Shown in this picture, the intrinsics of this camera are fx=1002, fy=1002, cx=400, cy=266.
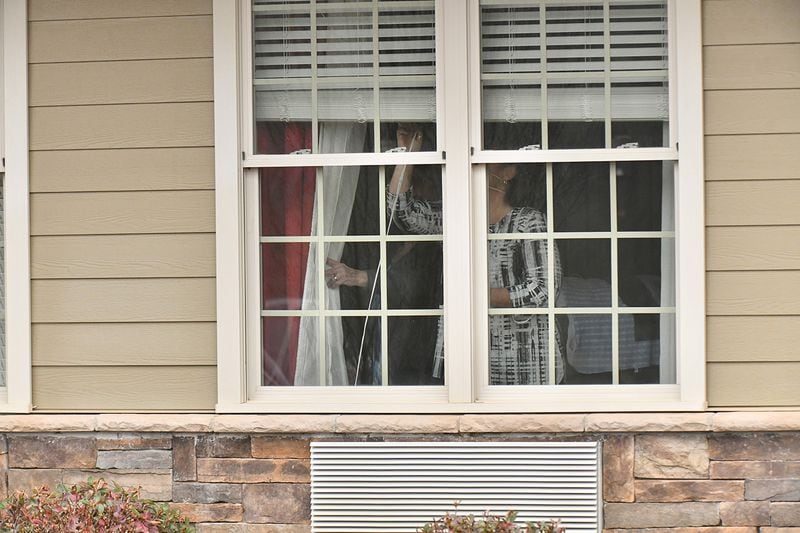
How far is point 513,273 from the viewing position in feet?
12.4

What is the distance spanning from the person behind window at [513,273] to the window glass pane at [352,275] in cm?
6

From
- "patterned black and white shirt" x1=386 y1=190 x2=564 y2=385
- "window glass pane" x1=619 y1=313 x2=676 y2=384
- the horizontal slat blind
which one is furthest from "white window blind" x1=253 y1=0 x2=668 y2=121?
"window glass pane" x1=619 y1=313 x2=676 y2=384

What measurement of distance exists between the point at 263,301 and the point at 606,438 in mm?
1388

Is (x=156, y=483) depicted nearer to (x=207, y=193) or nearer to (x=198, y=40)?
(x=207, y=193)

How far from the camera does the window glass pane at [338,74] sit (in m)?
3.80

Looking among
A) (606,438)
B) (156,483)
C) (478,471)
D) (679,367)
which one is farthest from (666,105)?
(156,483)

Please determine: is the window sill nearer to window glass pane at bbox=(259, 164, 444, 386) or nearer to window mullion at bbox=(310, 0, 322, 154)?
window glass pane at bbox=(259, 164, 444, 386)

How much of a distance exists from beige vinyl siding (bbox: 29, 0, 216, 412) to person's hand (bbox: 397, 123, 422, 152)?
2.37ft

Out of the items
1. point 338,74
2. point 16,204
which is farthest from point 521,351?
point 16,204

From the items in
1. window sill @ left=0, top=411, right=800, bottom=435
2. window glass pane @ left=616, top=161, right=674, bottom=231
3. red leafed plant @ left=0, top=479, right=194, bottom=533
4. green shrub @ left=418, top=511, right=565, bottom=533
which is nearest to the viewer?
green shrub @ left=418, top=511, right=565, bottom=533

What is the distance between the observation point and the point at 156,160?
3803mm

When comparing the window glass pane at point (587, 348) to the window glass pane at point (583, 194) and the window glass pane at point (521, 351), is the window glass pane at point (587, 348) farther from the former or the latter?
the window glass pane at point (583, 194)

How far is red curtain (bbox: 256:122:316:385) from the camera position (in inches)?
151

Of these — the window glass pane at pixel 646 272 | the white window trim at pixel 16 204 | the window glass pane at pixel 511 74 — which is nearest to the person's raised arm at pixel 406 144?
the window glass pane at pixel 511 74
